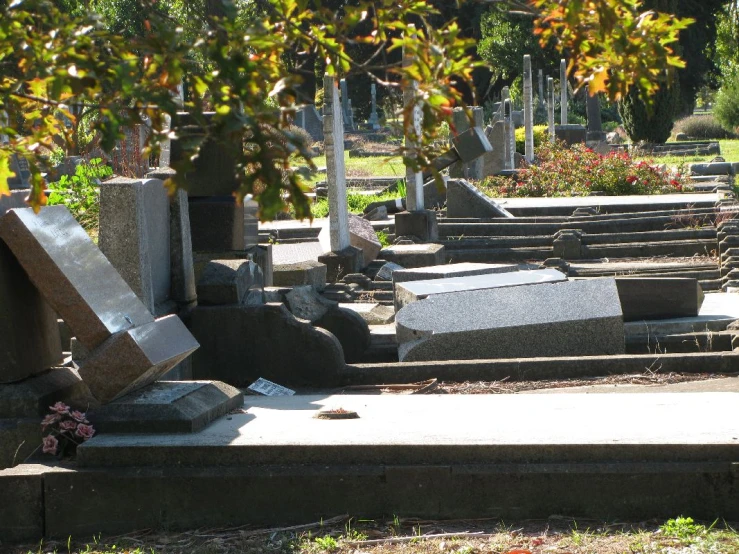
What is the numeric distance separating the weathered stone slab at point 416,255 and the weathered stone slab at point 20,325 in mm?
7279

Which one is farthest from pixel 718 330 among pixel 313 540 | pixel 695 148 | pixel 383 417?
pixel 695 148

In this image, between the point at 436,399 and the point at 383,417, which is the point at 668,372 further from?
the point at 383,417

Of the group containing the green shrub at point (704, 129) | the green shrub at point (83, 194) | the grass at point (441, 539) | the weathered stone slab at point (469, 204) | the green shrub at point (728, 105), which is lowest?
the grass at point (441, 539)

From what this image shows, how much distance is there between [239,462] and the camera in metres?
4.68

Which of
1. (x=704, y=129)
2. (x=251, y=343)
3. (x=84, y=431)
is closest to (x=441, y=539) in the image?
(x=84, y=431)

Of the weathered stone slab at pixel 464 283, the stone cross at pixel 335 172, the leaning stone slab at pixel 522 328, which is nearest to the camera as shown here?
the leaning stone slab at pixel 522 328

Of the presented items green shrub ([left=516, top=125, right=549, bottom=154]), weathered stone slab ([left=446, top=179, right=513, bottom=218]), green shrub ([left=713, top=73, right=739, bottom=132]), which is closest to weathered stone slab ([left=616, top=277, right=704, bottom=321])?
weathered stone slab ([left=446, top=179, right=513, bottom=218])

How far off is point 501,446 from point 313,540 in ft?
2.98

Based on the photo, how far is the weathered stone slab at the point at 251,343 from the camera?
702 centimetres

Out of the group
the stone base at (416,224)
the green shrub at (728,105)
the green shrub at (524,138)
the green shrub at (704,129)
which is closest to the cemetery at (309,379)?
the stone base at (416,224)

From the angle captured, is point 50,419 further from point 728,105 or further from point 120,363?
point 728,105

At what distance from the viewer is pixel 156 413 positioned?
4.93 metres

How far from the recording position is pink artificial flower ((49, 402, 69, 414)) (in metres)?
5.00

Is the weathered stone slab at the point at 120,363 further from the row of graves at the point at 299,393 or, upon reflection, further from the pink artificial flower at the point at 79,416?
the pink artificial flower at the point at 79,416
